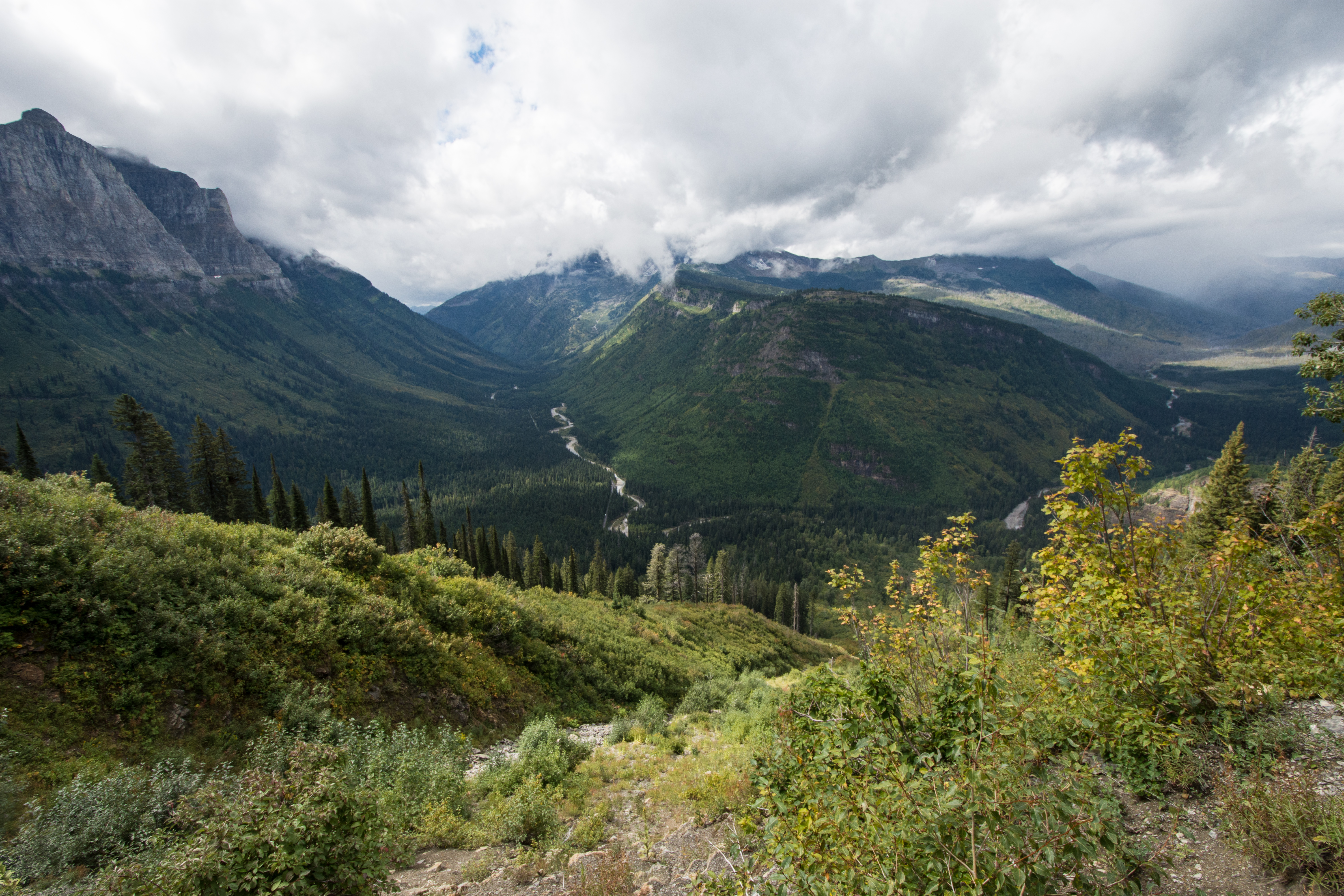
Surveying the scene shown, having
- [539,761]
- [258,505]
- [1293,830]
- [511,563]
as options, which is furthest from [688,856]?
[511,563]

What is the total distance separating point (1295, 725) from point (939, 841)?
6.28 metres

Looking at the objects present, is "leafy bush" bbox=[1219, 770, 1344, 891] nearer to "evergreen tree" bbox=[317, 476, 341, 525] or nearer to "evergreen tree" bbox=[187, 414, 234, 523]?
"evergreen tree" bbox=[187, 414, 234, 523]

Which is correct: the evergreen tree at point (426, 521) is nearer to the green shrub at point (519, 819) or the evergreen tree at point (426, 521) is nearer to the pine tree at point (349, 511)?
the pine tree at point (349, 511)

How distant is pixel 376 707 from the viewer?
488 inches

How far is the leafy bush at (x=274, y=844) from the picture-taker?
4.75 m

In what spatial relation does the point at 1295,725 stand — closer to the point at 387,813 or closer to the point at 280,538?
the point at 387,813

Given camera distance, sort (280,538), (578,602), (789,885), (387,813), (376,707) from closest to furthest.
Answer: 1. (789,885)
2. (387,813)
3. (376,707)
4. (280,538)
5. (578,602)

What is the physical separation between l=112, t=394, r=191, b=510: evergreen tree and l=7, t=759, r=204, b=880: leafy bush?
51635mm

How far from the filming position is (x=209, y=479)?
1860 inches

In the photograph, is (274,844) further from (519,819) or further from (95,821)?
(519,819)

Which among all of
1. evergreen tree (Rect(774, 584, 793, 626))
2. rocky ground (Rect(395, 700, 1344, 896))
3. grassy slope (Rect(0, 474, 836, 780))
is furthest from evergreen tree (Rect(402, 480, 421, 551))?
rocky ground (Rect(395, 700, 1344, 896))

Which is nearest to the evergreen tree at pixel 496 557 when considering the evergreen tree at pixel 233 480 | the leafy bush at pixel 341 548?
the evergreen tree at pixel 233 480

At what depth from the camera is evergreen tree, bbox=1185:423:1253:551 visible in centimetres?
3369

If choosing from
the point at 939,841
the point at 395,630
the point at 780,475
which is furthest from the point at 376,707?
the point at 780,475
